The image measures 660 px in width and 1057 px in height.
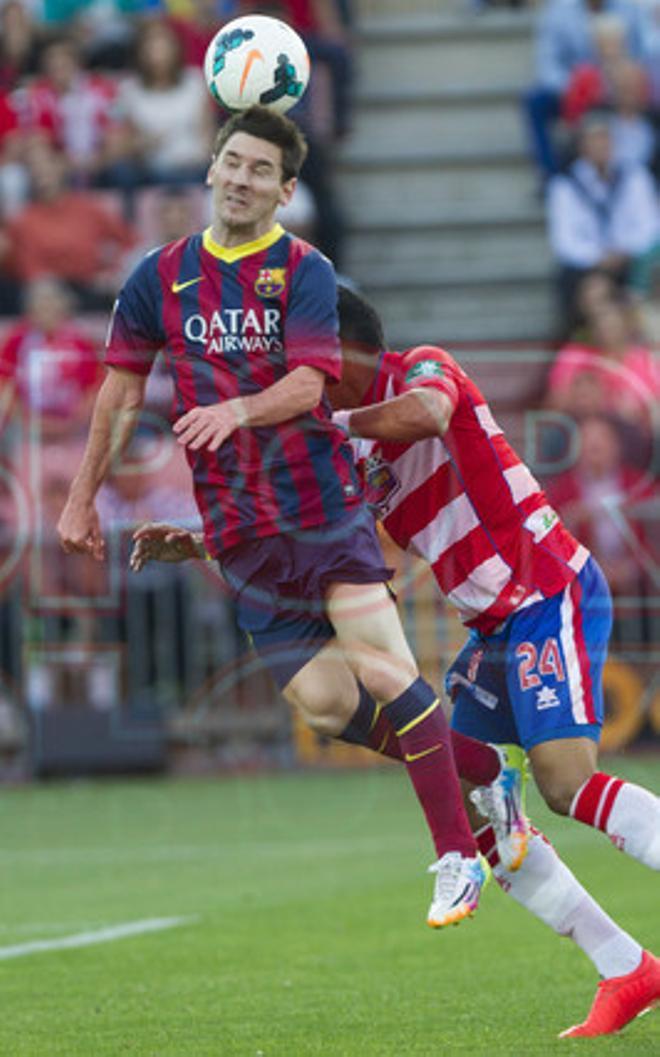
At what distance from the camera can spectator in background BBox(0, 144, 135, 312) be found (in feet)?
55.8

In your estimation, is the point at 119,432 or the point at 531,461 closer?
the point at 119,432

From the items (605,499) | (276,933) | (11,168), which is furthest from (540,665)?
(11,168)

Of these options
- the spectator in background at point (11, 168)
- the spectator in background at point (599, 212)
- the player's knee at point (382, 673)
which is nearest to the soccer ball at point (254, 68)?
the player's knee at point (382, 673)

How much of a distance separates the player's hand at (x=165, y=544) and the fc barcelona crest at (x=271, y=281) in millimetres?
806

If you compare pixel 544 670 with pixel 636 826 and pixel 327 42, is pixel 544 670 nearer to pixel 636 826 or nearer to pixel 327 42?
pixel 636 826

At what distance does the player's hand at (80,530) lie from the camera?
6770mm

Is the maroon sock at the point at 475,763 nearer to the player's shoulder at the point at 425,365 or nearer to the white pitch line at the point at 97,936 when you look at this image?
the player's shoulder at the point at 425,365

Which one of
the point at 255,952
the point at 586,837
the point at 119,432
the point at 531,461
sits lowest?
the point at 586,837

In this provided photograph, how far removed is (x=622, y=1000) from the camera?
681cm

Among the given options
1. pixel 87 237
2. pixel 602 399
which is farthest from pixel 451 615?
pixel 87 237

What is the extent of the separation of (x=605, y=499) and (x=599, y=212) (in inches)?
153

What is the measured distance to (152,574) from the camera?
15.0 meters

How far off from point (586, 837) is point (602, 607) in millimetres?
5560

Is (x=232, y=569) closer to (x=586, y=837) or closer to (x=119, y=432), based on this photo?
(x=119, y=432)
